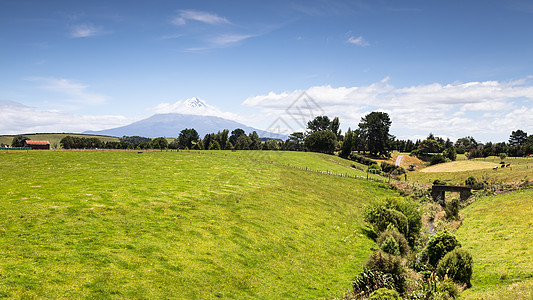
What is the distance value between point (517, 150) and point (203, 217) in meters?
165

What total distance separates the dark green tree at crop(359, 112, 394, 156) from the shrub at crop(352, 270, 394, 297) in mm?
140923

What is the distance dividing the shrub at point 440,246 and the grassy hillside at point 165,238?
7.22 metres

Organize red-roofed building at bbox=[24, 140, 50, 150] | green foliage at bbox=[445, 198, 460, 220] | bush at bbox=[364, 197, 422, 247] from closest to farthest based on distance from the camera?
bush at bbox=[364, 197, 422, 247]
green foliage at bbox=[445, 198, 460, 220]
red-roofed building at bbox=[24, 140, 50, 150]

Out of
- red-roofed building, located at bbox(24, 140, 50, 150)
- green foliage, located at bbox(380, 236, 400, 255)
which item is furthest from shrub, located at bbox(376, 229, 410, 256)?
red-roofed building, located at bbox(24, 140, 50, 150)

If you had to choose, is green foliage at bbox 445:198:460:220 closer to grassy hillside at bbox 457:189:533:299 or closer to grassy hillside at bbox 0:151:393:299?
grassy hillside at bbox 457:189:533:299

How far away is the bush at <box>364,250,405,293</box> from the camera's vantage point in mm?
24375

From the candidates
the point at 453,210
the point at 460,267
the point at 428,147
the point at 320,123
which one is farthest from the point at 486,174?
the point at 320,123

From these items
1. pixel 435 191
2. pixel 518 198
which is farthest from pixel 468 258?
pixel 435 191

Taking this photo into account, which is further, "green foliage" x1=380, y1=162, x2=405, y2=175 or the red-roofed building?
"green foliage" x1=380, y1=162, x2=405, y2=175

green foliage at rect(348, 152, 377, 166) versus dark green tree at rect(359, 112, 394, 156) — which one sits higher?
dark green tree at rect(359, 112, 394, 156)

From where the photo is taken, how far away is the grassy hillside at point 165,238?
18375 mm

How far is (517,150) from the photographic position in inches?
5207

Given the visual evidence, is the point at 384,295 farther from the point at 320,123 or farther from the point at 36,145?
the point at 320,123

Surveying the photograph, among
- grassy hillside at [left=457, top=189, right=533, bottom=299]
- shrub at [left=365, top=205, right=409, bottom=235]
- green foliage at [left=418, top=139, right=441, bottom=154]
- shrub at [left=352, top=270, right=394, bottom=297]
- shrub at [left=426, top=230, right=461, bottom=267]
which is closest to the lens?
grassy hillside at [left=457, top=189, right=533, bottom=299]
